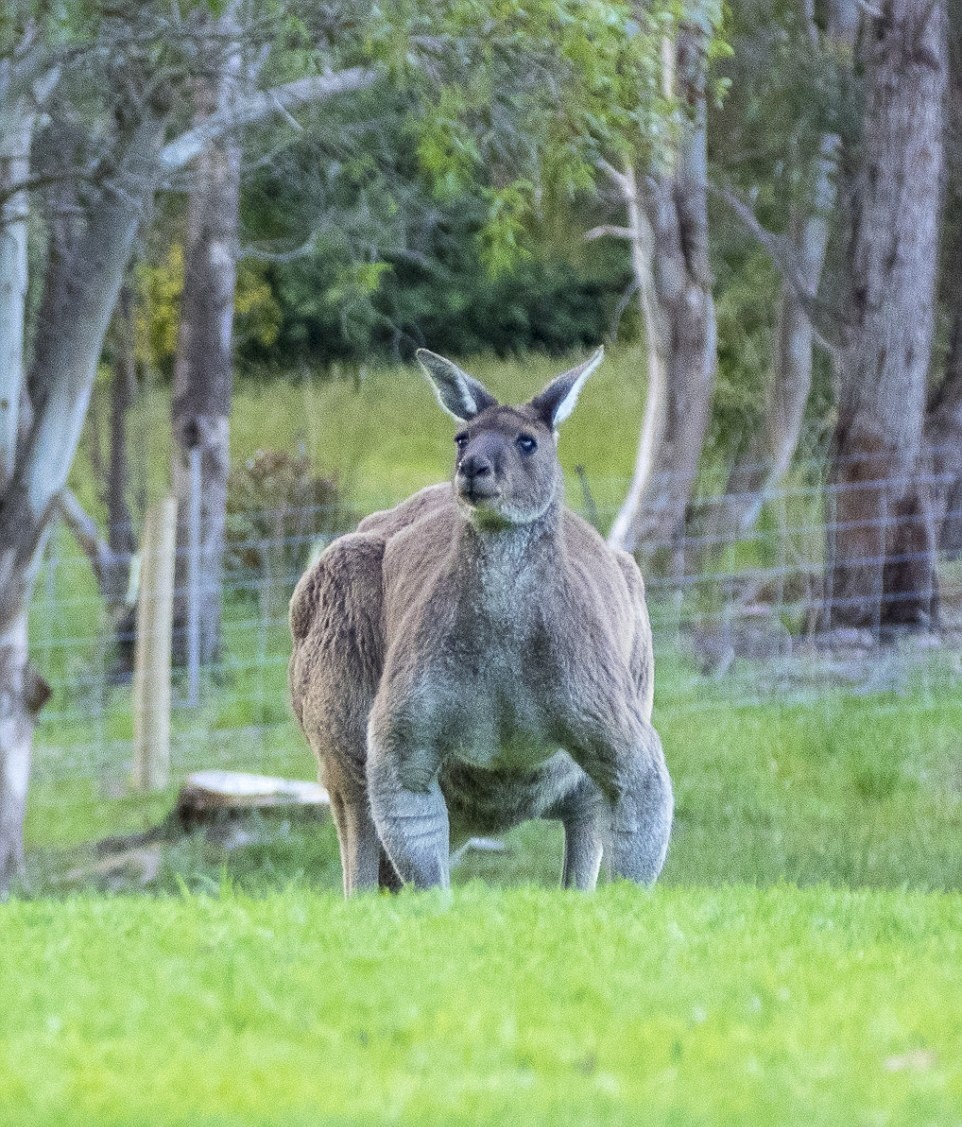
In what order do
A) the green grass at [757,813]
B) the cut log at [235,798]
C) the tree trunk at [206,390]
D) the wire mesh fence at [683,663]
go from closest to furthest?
1. the green grass at [757,813]
2. the cut log at [235,798]
3. the wire mesh fence at [683,663]
4. the tree trunk at [206,390]

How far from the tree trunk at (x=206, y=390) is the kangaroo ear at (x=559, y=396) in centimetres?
1057

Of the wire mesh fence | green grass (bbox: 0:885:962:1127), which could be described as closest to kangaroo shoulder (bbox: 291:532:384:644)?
green grass (bbox: 0:885:962:1127)

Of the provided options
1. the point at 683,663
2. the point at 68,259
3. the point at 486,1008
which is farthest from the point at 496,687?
the point at 683,663

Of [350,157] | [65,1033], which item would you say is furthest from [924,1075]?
[350,157]

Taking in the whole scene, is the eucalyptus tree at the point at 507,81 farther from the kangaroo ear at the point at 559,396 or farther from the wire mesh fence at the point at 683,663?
the wire mesh fence at the point at 683,663

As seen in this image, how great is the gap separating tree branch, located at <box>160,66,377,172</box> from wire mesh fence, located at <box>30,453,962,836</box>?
2.92m

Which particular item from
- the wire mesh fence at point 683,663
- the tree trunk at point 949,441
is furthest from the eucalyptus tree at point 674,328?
the tree trunk at point 949,441

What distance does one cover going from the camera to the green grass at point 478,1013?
3773 mm

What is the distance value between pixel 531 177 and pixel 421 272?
1935 centimetres

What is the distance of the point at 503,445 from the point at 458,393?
1.47 ft

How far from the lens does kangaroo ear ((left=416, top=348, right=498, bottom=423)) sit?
271 inches

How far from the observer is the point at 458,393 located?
6949 millimetres

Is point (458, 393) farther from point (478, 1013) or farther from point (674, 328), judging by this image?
point (674, 328)

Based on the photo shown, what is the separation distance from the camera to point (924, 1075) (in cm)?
396
